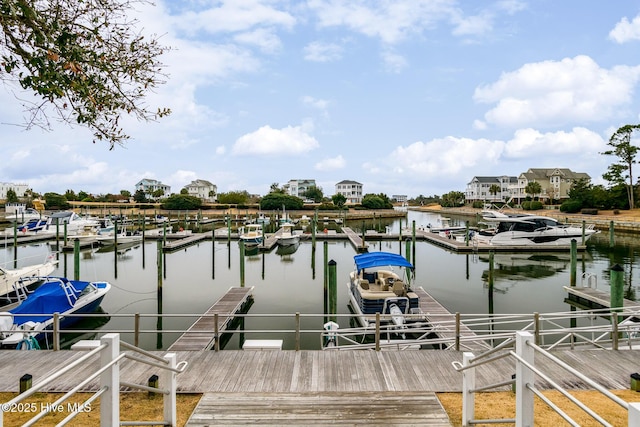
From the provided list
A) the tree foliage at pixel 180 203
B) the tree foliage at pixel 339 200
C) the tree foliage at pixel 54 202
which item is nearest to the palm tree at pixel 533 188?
the tree foliage at pixel 339 200

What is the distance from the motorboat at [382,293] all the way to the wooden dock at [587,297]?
29.8 feet

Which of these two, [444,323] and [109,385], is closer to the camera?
[109,385]

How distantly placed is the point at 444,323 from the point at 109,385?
12198mm

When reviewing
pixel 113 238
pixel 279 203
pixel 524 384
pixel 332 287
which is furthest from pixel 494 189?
pixel 524 384

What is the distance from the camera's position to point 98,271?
30.3m

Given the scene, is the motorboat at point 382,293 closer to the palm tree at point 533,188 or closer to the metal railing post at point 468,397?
the metal railing post at point 468,397

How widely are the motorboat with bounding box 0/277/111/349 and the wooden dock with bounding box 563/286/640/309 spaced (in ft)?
71.5

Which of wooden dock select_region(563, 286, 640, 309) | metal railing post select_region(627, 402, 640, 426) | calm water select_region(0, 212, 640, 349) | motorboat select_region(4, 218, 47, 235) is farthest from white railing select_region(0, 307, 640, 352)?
motorboat select_region(4, 218, 47, 235)

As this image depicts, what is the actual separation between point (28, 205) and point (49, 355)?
118m

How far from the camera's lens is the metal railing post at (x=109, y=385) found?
3719 millimetres

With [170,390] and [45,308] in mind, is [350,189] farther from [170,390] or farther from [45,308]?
[170,390]

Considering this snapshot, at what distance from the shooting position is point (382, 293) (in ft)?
50.2

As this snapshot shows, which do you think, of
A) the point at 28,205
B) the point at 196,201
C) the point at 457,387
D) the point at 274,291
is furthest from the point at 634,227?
the point at 28,205

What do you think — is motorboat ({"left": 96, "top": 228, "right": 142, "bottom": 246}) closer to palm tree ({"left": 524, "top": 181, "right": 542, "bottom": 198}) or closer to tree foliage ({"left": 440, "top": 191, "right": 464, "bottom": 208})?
palm tree ({"left": 524, "top": 181, "right": 542, "bottom": 198})
